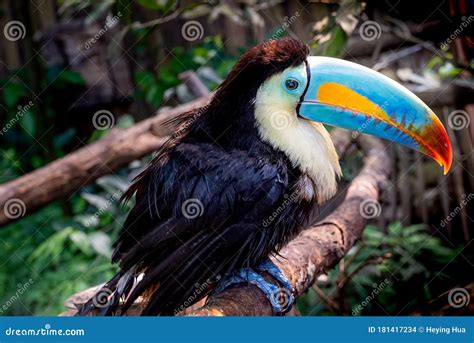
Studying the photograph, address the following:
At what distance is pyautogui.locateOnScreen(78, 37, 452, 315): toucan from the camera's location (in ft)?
5.82

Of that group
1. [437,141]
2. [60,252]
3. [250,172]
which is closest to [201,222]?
[250,172]

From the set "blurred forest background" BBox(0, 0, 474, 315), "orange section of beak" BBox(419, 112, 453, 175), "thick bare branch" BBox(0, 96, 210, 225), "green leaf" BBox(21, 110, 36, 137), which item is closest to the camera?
"orange section of beak" BBox(419, 112, 453, 175)

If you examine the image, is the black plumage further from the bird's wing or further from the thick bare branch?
the thick bare branch

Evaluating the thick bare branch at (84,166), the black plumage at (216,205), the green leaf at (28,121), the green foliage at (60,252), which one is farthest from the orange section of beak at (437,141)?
the green leaf at (28,121)

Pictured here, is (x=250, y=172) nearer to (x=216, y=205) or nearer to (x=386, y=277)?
(x=216, y=205)

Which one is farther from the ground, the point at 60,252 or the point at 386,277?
the point at 60,252

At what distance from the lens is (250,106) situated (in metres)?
1.86

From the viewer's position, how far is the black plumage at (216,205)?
1.76 metres

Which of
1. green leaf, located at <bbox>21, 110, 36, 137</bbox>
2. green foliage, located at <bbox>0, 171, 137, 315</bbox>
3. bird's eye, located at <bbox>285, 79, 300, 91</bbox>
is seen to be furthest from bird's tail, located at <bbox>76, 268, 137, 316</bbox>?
green leaf, located at <bbox>21, 110, 36, 137</bbox>

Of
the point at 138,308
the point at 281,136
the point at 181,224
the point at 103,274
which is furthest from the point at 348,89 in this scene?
the point at 103,274

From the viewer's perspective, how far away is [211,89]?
3268 millimetres
